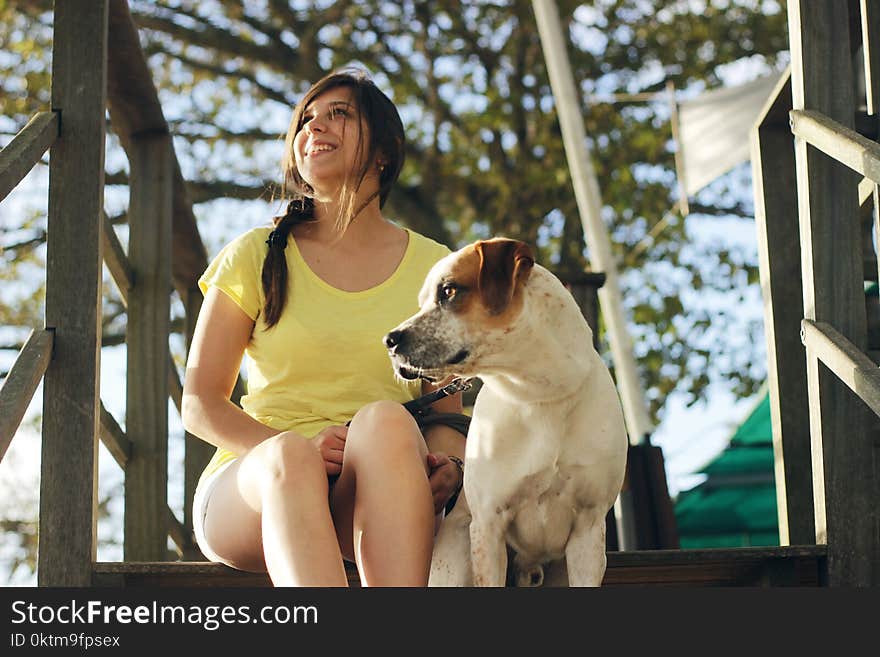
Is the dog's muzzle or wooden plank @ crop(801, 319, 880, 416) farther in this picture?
wooden plank @ crop(801, 319, 880, 416)

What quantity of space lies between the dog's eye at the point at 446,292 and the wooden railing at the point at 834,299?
2.68 feet

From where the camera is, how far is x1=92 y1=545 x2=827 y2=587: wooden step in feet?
8.29

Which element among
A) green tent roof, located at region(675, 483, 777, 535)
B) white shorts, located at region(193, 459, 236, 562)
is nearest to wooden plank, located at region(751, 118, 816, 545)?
white shorts, located at region(193, 459, 236, 562)

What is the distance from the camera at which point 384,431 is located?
7.70ft

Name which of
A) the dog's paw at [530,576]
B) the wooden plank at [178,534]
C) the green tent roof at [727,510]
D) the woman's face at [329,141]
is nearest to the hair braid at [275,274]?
the woman's face at [329,141]

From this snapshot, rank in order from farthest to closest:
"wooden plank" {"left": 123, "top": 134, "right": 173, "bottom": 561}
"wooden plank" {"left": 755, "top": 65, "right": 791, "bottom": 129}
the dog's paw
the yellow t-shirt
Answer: "wooden plank" {"left": 123, "top": 134, "right": 173, "bottom": 561}, "wooden plank" {"left": 755, "top": 65, "right": 791, "bottom": 129}, the yellow t-shirt, the dog's paw

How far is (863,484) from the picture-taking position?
2.67 meters

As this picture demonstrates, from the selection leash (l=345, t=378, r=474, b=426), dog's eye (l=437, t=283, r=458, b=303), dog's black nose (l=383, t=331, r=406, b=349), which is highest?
dog's eye (l=437, t=283, r=458, b=303)

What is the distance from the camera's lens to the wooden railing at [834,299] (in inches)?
104

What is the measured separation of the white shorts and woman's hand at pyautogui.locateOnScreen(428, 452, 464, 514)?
40cm

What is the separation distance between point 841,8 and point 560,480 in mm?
1305

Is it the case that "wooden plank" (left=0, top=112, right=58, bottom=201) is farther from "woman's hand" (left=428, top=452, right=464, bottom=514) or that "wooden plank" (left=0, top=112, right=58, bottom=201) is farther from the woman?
Answer: "woman's hand" (left=428, top=452, right=464, bottom=514)

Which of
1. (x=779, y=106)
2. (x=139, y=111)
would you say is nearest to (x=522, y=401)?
(x=779, y=106)

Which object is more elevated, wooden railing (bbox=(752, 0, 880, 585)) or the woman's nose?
the woman's nose
